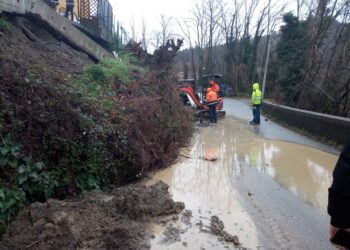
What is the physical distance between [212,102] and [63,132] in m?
10.6

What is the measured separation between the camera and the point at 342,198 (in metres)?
1.95

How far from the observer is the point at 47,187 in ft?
13.8

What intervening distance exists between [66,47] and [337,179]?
970 cm

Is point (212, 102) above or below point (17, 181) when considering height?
above

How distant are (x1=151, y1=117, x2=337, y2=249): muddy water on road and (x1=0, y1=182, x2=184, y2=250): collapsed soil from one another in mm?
319

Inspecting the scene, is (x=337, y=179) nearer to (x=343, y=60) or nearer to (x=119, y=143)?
(x=119, y=143)

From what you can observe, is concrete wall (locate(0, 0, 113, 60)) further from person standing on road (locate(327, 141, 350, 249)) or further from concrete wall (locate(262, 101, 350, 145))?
concrete wall (locate(262, 101, 350, 145))

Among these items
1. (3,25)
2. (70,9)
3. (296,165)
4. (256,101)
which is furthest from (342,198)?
(256,101)

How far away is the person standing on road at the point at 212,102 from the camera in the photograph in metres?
14.6

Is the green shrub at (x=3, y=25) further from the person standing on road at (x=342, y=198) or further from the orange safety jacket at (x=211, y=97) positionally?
the orange safety jacket at (x=211, y=97)

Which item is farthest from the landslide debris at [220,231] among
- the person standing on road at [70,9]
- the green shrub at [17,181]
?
the person standing on road at [70,9]

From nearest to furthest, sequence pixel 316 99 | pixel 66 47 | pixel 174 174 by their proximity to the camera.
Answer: pixel 174 174 < pixel 66 47 < pixel 316 99

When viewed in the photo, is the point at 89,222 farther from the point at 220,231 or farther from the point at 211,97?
the point at 211,97

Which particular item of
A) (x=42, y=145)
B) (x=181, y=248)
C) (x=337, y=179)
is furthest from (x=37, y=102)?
(x=337, y=179)
